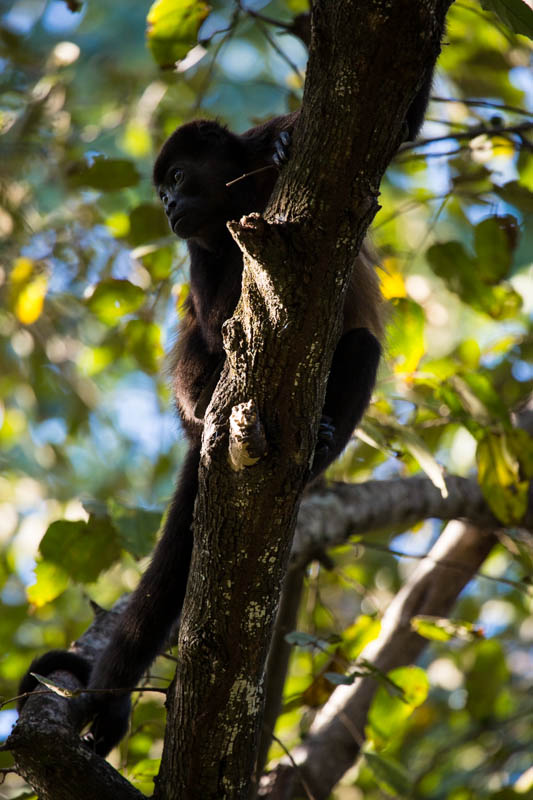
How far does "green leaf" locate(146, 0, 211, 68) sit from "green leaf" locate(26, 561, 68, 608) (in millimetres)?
2008

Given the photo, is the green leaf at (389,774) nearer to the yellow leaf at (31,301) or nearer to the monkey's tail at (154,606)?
the monkey's tail at (154,606)

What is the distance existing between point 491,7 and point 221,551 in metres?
1.59

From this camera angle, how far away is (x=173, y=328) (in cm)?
409

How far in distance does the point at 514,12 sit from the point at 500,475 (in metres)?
1.73

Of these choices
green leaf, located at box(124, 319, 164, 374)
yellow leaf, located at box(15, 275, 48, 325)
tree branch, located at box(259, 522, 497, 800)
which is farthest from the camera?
yellow leaf, located at box(15, 275, 48, 325)

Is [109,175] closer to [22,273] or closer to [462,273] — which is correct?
[22,273]

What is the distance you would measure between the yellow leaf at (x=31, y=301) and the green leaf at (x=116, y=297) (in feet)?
2.15

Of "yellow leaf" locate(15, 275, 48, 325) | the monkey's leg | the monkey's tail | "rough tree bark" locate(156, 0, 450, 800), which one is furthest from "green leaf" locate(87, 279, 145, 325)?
"rough tree bark" locate(156, 0, 450, 800)

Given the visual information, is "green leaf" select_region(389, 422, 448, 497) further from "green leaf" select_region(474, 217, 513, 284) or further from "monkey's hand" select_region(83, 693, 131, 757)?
"monkey's hand" select_region(83, 693, 131, 757)

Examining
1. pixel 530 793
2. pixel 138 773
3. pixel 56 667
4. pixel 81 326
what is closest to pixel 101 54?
pixel 81 326

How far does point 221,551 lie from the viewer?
2115 millimetres

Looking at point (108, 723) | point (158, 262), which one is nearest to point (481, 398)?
point (158, 262)

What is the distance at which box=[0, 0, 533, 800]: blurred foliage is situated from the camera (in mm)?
3270

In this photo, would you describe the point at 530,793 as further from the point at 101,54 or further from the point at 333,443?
the point at 101,54
